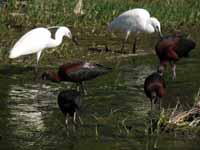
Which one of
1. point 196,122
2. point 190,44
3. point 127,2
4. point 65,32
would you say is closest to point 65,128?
point 196,122

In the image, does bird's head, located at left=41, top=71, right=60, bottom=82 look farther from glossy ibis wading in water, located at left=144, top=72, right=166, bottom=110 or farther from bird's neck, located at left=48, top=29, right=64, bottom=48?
bird's neck, located at left=48, top=29, right=64, bottom=48

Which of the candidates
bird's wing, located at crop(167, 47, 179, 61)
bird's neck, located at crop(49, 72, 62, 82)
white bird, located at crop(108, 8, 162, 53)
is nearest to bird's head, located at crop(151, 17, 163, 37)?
white bird, located at crop(108, 8, 162, 53)

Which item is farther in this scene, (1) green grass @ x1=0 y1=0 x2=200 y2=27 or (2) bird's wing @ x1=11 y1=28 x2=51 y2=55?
(1) green grass @ x1=0 y1=0 x2=200 y2=27

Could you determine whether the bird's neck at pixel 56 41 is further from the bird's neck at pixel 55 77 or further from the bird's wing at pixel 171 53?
the bird's neck at pixel 55 77

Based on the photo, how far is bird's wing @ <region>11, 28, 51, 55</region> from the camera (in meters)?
14.5

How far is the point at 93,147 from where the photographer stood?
8844mm

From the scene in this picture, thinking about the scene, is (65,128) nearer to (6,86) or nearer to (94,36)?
(6,86)

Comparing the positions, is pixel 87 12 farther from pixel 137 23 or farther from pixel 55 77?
pixel 55 77

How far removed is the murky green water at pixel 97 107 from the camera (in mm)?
9070

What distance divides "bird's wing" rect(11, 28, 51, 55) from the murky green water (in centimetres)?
38

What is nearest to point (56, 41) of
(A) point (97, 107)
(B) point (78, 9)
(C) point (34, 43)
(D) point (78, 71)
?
(C) point (34, 43)

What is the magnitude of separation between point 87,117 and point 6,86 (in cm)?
270

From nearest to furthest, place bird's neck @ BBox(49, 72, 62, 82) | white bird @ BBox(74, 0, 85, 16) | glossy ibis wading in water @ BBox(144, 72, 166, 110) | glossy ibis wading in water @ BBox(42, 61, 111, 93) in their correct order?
glossy ibis wading in water @ BBox(144, 72, 166, 110) < glossy ibis wading in water @ BBox(42, 61, 111, 93) < bird's neck @ BBox(49, 72, 62, 82) < white bird @ BBox(74, 0, 85, 16)

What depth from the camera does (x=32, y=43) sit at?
14.6 meters
